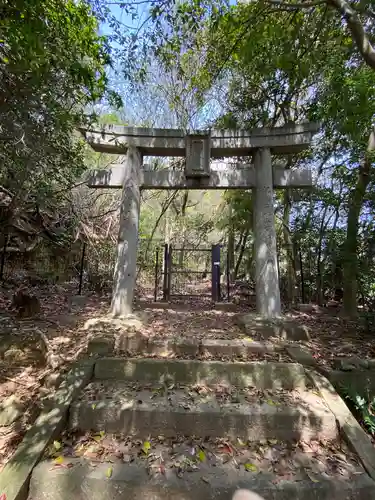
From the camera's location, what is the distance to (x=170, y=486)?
186cm

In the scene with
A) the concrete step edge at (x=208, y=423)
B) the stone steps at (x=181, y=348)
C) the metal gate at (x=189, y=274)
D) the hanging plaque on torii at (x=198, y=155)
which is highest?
the hanging plaque on torii at (x=198, y=155)

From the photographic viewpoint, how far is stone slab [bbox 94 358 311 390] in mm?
2967

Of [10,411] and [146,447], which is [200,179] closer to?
[146,447]

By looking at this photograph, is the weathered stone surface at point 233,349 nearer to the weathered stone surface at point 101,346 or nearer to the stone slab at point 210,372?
the stone slab at point 210,372

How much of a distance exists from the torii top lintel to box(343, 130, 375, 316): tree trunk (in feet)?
4.83

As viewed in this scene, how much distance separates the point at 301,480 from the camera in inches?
76.8

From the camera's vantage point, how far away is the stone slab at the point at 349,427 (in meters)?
2.14

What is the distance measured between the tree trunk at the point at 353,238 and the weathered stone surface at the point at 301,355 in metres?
2.69

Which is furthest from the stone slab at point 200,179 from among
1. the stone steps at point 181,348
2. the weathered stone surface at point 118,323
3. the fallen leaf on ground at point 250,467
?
the fallen leaf on ground at point 250,467

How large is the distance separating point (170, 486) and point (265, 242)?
3.95 m

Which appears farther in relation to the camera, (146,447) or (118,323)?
(118,323)

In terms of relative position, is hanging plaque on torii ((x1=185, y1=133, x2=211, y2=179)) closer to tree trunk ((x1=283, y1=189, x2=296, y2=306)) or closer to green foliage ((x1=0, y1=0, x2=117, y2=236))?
green foliage ((x1=0, y1=0, x2=117, y2=236))

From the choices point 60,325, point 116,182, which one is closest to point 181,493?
point 60,325

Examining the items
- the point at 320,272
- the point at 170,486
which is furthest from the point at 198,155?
the point at 320,272
